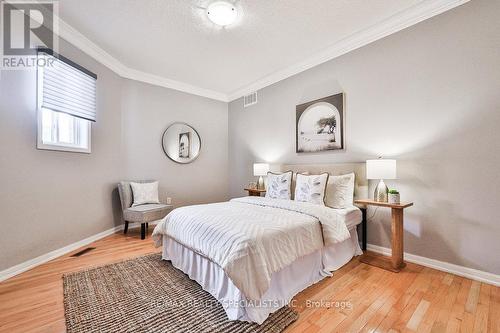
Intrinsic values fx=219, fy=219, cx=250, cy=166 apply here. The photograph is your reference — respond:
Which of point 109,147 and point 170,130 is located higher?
point 170,130

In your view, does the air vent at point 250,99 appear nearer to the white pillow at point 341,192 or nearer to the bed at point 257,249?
the white pillow at point 341,192

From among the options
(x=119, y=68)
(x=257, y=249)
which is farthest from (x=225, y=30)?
(x=257, y=249)

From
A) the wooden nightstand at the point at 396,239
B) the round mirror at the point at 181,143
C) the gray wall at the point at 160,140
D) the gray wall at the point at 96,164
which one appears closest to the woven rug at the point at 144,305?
the gray wall at the point at 96,164

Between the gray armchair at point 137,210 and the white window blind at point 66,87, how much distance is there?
116 cm

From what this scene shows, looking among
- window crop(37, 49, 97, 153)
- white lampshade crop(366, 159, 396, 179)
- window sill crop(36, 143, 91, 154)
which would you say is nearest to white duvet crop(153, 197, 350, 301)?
white lampshade crop(366, 159, 396, 179)

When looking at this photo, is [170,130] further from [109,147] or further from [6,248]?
[6,248]

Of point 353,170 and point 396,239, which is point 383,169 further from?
point 396,239

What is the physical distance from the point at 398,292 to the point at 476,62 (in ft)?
7.52

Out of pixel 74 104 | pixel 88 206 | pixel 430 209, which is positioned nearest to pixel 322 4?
pixel 430 209

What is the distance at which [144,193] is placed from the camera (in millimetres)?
3684

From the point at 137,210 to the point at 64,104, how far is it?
1652 millimetres

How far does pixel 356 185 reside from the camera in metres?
2.95

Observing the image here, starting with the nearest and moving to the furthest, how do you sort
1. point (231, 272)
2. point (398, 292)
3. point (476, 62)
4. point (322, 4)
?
point (231, 272) → point (398, 292) → point (476, 62) → point (322, 4)

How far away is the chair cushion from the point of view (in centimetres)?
324
